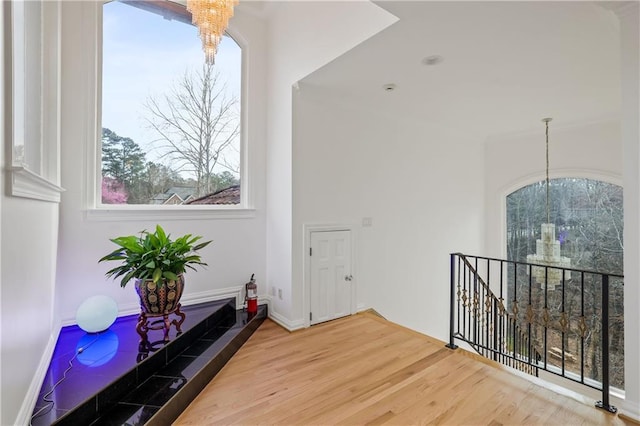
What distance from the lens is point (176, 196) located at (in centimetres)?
356

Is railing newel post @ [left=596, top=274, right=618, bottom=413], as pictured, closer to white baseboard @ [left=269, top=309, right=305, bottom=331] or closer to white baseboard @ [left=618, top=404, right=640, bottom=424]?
white baseboard @ [left=618, top=404, right=640, bottom=424]

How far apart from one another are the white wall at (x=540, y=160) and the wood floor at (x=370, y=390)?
3.90 meters

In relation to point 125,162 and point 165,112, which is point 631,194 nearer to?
point 165,112

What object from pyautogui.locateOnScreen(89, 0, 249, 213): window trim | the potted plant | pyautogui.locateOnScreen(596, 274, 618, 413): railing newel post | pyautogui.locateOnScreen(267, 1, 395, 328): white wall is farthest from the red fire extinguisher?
pyautogui.locateOnScreen(596, 274, 618, 413): railing newel post

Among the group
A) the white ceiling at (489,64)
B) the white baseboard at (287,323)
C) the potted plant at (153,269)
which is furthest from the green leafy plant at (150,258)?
the white ceiling at (489,64)

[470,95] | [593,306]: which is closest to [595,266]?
[593,306]

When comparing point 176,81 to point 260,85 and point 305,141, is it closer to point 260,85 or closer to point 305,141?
point 260,85

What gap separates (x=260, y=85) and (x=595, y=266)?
5.86m

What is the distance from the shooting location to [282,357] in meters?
2.90

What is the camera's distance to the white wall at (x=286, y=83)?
295cm

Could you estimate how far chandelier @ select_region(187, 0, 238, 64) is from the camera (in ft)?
7.97

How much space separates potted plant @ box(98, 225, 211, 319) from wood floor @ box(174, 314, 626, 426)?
79cm

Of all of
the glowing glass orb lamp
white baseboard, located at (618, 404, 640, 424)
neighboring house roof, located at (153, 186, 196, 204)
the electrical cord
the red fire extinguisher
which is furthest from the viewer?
the red fire extinguisher

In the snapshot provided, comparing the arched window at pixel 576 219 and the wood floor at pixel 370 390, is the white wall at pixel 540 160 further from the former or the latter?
the wood floor at pixel 370 390
